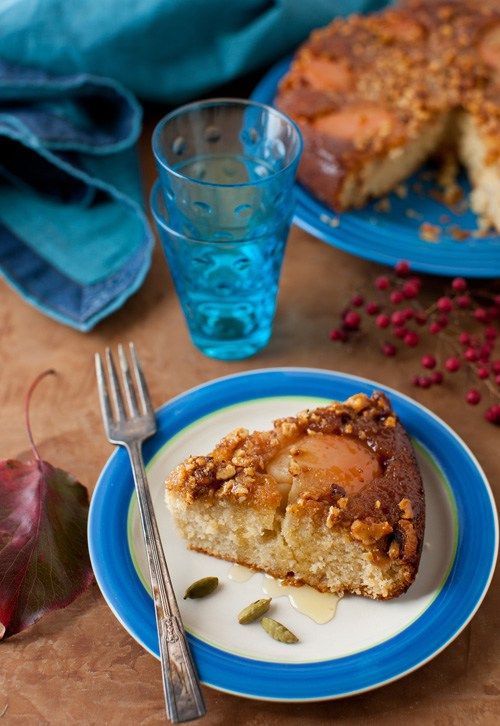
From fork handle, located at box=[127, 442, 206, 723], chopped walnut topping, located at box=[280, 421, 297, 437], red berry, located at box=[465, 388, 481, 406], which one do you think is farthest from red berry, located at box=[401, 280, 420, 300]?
fork handle, located at box=[127, 442, 206, 723]

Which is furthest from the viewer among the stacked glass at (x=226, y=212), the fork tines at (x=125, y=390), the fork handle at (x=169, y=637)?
the stacked glass at (x=226, y=212)

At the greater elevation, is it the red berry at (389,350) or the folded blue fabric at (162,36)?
the folded blue fabric at (162,36)

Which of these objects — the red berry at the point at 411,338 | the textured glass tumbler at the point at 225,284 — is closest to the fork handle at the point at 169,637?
the textured glass tumbler at the point at 225,284

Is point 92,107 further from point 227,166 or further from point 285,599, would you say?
point 285,599

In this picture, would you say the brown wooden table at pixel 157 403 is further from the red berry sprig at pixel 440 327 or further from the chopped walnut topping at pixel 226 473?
the chopped walnut topping at pixel 226 473

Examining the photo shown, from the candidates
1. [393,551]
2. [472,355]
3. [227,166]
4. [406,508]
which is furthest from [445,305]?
[393,551]

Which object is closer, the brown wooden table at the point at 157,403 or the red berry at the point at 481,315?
the brown wooden table at the point at 157,403

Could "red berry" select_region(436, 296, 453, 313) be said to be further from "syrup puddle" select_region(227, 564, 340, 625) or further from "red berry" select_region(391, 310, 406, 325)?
"syrup puddle" select_region(227, 564, 340, 625)
